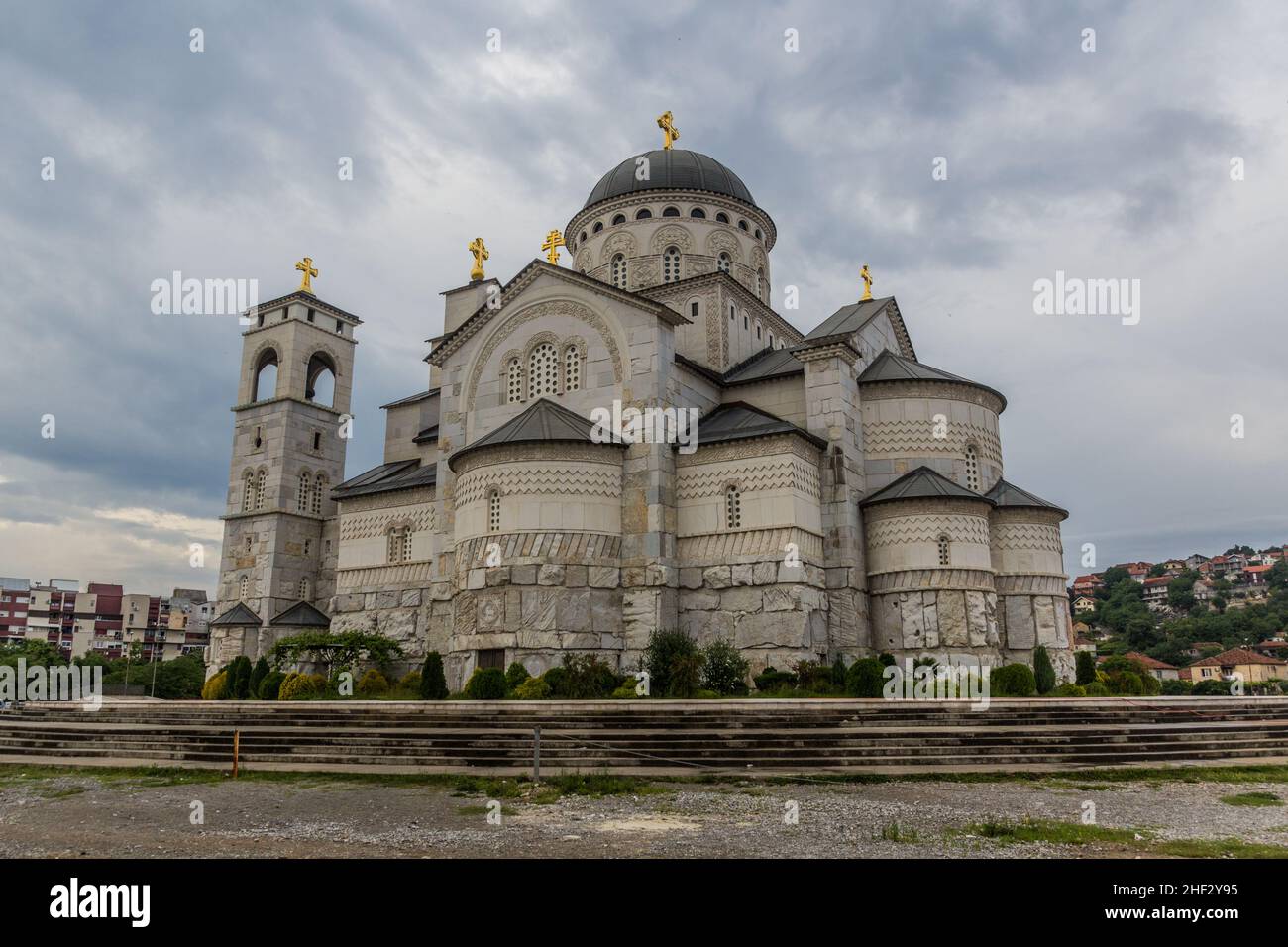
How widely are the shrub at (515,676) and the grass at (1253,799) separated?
50.1 feet

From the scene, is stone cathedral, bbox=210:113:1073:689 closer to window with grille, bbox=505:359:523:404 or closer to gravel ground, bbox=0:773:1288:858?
window with grille, bbox=505:359:523:404

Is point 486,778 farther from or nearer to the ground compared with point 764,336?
nearer to the ground

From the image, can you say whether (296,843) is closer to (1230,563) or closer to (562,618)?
(562,618)

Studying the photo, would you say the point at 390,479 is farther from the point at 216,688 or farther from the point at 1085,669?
the point at 1085,669

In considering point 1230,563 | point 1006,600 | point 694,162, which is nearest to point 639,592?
point 1006,600

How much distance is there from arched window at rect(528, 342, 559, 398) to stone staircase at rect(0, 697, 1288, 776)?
1349 cm

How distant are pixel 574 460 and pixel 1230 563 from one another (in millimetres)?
171025

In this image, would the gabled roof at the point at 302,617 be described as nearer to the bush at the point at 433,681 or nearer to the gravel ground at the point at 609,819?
the bush at the point at 433,681

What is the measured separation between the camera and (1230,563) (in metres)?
161

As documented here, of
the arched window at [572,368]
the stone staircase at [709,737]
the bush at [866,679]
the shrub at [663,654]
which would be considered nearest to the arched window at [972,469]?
the bush at [866,679]

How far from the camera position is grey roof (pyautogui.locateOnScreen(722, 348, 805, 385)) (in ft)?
101

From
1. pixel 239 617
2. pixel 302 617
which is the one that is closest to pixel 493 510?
pixel 302 617

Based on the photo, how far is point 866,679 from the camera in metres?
21.3

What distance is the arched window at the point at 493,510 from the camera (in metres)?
26.6
